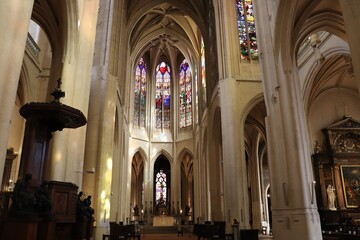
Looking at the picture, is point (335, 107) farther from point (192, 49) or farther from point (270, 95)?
point (192, 49)

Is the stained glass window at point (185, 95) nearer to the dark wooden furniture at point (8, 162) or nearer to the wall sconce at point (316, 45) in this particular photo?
the wall sconce at point (316, 45)

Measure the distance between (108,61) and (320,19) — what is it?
8.72 metres

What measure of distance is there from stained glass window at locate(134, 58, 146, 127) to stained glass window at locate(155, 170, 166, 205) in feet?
18.5

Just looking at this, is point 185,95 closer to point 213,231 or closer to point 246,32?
point 246,32

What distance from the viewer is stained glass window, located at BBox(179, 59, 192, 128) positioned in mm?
29406

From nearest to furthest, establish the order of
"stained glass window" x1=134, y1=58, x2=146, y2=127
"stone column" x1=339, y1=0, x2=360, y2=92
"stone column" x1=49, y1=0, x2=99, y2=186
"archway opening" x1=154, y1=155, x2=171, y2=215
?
"stone column" x1=339, y1=0, x2=360, y2=92, "stone column" x1=49, y1=0, x2=99, y2=186, "stained glass window" x1=134, y1=58, x2=146, y2=127, "archway opening" x1=154, y1=155, x2=171, y2=215

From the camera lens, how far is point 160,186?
1220 inches

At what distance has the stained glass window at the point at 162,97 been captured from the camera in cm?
3028

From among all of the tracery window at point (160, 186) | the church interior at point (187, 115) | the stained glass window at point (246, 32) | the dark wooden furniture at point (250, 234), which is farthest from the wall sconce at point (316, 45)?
the tracery window at point (160, 186)

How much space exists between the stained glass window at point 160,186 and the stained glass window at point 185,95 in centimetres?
567

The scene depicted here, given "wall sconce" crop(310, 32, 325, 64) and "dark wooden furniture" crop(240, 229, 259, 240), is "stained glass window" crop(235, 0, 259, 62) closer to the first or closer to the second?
"wall sconce" crop(310, 32, 325, 64)

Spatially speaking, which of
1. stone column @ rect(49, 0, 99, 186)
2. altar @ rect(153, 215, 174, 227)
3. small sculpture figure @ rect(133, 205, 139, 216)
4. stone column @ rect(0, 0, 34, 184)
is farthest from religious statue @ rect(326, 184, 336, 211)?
small sculpture figure @ rect(133, 205, 139, 216)

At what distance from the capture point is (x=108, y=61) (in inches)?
551

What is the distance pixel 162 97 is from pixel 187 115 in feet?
11.1
